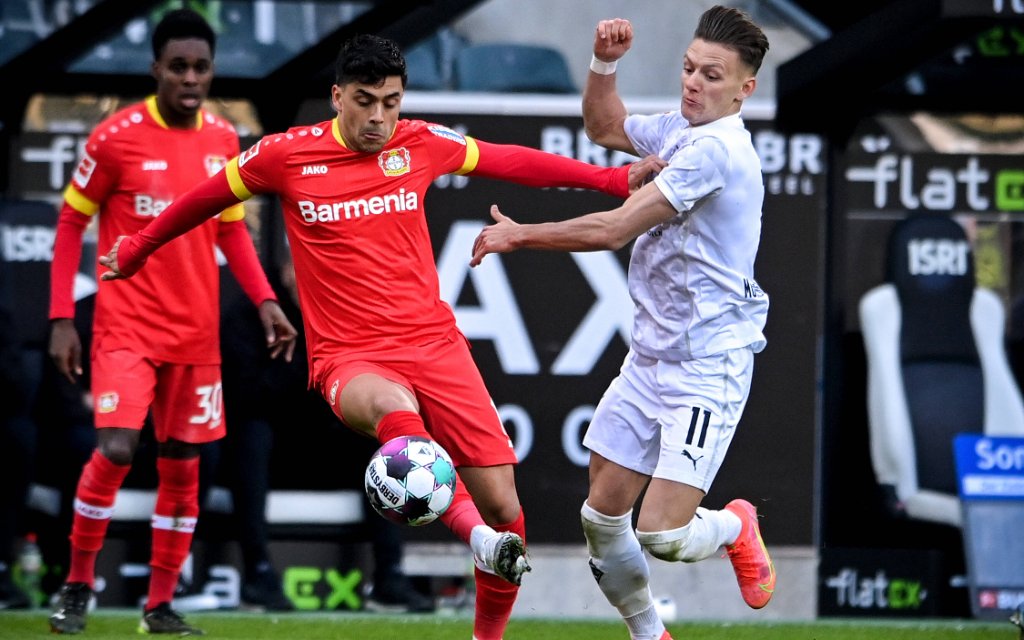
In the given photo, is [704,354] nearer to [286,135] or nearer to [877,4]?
[286,135]

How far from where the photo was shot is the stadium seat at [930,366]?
8719mm

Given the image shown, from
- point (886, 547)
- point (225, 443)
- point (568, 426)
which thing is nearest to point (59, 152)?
point (225, 443)

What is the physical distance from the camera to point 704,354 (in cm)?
549

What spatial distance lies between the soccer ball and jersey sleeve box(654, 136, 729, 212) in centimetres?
107

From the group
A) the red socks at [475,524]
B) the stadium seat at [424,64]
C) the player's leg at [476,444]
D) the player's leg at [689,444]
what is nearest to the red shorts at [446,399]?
the player's leg at [476,444]

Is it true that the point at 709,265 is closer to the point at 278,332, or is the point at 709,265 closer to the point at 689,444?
the point at 689,444

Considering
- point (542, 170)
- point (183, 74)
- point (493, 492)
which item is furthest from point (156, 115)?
point (493, 492)

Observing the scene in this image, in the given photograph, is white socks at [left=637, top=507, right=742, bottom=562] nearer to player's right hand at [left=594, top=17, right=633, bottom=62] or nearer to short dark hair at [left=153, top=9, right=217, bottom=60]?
player's right hand at [left=594, top=17, right=633, bottom=62]

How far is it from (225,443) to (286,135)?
2.87 m

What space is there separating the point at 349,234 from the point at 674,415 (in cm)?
124

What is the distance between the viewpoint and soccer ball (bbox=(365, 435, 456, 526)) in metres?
5.20

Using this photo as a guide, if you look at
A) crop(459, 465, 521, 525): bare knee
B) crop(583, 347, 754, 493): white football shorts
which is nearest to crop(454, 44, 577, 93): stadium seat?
crop(583, 347, 754, 493): white football shorts

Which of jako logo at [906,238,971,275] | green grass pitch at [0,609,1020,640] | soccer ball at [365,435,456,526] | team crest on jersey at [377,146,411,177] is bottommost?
green grass pitch at [0,609,1020,640]

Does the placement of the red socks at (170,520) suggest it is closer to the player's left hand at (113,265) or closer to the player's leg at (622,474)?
the player's left hand at (113,265)
